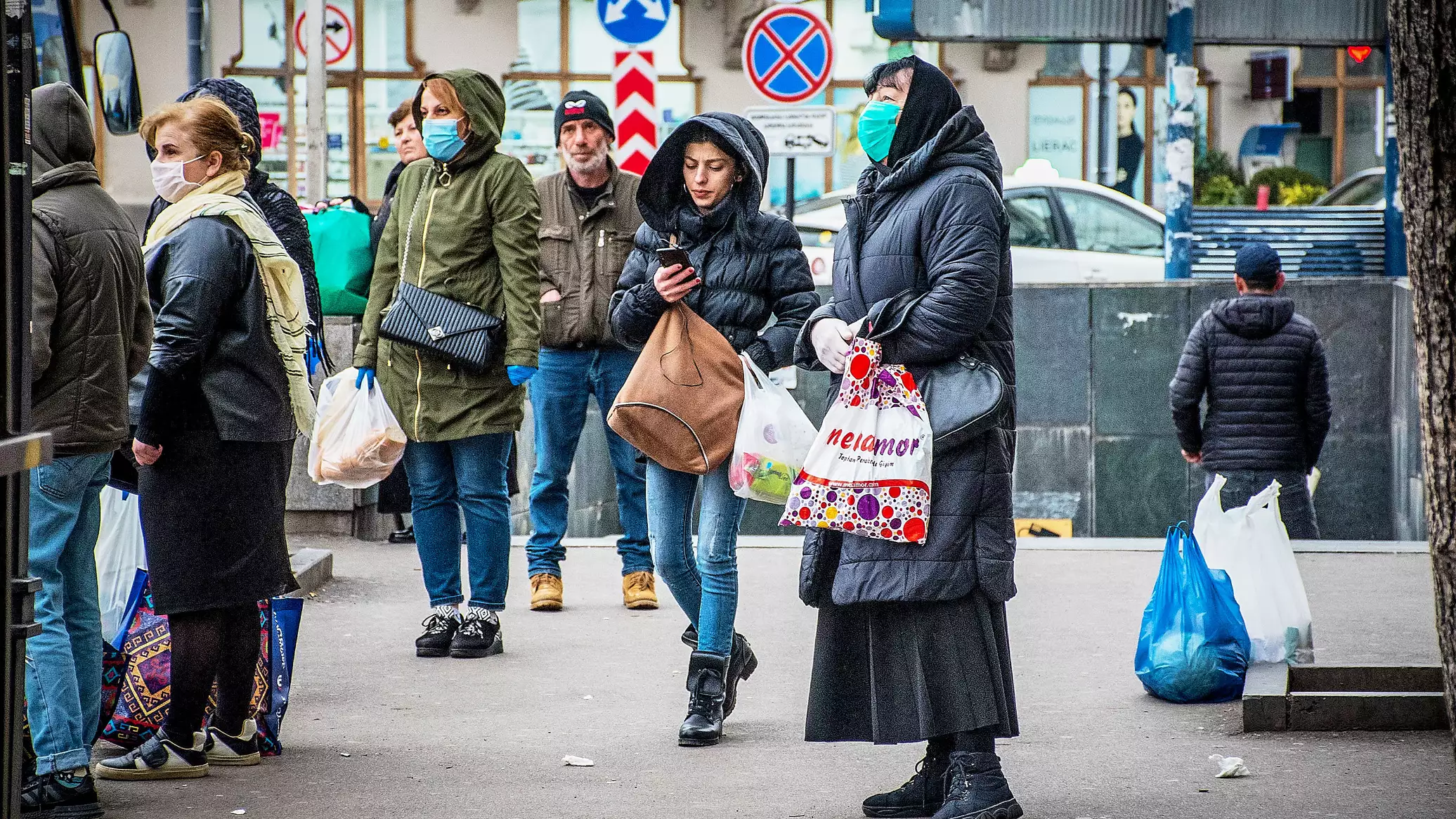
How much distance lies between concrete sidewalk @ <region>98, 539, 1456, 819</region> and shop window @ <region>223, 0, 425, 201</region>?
1798 cm

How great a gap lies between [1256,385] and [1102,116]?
1630cm

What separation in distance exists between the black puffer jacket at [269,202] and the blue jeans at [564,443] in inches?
41.5

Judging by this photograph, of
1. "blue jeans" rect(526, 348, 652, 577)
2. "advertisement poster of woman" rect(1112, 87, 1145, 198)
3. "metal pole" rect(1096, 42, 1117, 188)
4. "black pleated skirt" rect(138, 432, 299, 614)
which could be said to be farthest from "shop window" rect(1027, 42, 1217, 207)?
"black pleated skirt" rect(138, 432, 299, 614)

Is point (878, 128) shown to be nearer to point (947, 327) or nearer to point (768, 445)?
point (947, 327)

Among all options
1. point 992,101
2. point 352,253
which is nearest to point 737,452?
point 352,253

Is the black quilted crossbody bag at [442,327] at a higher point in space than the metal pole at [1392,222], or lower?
→ lower

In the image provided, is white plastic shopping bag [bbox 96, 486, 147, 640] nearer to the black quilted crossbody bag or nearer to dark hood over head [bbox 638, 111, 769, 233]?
the black quilted crossbody bag

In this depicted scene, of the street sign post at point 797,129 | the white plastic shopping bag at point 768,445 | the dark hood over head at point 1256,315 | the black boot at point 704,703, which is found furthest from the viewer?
the street sign post at point 797,129

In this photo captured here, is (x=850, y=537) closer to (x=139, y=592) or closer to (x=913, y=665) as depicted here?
(x=913, y=665)

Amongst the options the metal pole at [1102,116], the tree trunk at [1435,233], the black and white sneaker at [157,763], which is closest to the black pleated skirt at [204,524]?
the black and white sneaker at [157,763]

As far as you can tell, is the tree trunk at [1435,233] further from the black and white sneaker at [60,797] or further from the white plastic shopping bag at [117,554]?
the white plastic shopping bag at [117,554]

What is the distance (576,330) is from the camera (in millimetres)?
6961

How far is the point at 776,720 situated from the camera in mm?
5422

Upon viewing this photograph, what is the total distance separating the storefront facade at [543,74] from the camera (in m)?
24.2
